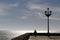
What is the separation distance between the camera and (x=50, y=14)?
90.1ft

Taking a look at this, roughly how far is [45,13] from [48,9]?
88 cm

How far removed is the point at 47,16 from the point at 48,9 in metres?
1.28

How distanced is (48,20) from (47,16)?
0.74m

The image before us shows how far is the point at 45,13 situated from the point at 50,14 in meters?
0.92

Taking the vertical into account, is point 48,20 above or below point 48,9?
below

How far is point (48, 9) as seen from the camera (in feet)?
89.7

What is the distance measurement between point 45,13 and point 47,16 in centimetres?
70

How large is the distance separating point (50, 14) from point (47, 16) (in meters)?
0.65

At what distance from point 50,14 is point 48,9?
96cm

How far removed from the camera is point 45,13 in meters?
27.4

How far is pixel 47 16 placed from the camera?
90.7 feet
